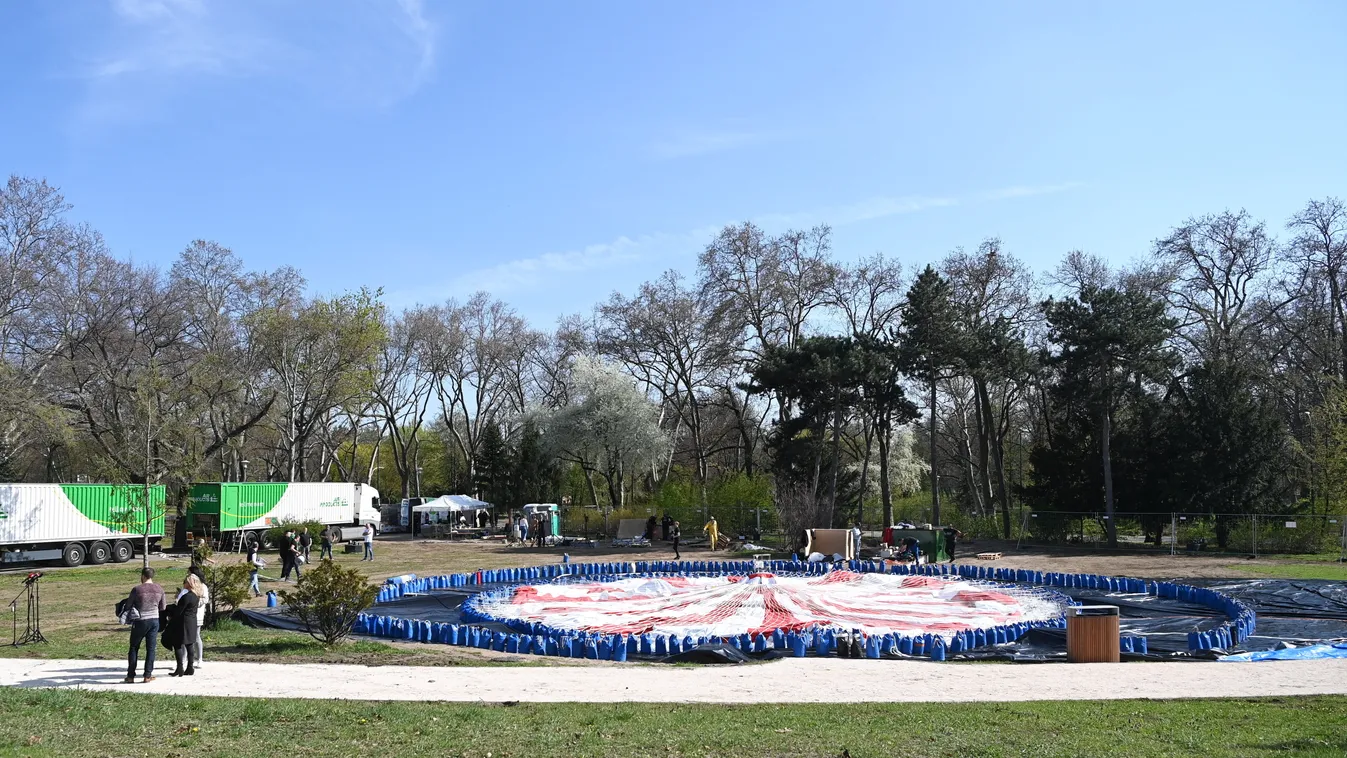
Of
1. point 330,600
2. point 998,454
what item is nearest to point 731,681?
point 330,600

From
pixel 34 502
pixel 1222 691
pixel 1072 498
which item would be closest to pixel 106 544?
pixel 34 502

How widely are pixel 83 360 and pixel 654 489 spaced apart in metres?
31.5

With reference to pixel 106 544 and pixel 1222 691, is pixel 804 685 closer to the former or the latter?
pixel 1222 691

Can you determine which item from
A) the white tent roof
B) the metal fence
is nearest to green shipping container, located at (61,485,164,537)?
the white tent roof

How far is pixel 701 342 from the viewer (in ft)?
182

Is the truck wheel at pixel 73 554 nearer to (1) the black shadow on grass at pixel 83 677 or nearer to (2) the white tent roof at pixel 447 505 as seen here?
(2) the white tent roof at pixel 447 505

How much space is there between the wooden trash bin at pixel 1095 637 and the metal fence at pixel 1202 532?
23.4 metres

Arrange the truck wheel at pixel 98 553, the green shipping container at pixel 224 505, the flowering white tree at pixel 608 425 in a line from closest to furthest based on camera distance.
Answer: the truck wheel at pixel 98 553
the green shipping container at pixel 224 505
the flowering white tree at pixel 608 425

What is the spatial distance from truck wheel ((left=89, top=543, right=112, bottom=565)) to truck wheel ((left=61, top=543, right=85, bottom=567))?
0.28 m

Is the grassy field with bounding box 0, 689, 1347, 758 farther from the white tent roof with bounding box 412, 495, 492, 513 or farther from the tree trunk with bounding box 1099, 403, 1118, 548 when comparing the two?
the white tent roof with bounding box 412, 495, 492, 513

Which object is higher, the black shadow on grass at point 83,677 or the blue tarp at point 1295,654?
the black shadow on grass at point 83,677

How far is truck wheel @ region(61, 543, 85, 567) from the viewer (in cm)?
3312

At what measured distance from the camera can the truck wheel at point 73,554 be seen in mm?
33125

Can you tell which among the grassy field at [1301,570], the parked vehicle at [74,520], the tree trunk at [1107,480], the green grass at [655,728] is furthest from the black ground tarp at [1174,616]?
the parked vehicle at [74,520]
